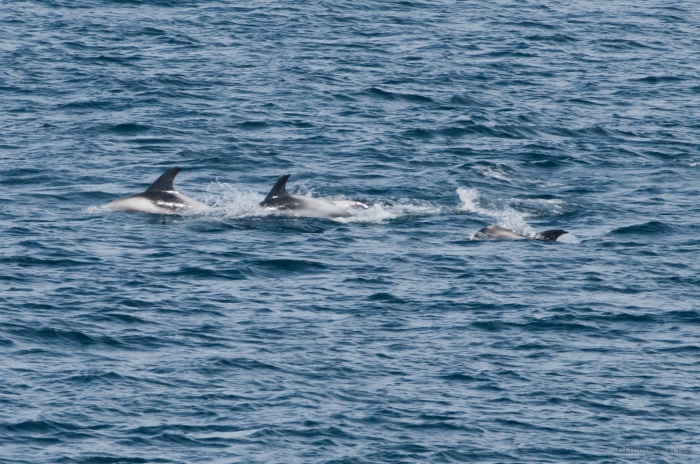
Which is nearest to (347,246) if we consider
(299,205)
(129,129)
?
(299,205)

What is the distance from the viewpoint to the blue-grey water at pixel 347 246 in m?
25.1

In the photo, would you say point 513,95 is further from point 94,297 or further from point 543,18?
point 94,297

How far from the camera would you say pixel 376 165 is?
1741 inches

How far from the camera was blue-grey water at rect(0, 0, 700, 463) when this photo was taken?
25.1 meters

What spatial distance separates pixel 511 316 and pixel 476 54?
103 feet

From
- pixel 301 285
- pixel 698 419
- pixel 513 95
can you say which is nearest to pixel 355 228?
pixel 301 285

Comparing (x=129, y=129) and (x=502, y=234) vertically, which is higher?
(x=129, y=129)

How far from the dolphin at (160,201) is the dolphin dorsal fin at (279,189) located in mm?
1786

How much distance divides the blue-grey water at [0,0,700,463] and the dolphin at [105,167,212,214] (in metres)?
0.74

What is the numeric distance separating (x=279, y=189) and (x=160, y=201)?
10.8ft

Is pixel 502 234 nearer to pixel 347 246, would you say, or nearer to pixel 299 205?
pixel 347 246

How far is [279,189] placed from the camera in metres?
38.5

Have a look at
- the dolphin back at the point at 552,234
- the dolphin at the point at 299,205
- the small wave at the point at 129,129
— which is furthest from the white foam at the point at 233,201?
the dolphin back at the point at 552,234

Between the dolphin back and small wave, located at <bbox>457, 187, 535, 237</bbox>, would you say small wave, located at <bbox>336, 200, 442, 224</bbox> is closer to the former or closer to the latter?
small wave, located at <bbox>457, 187, 535, 237</bbox>
